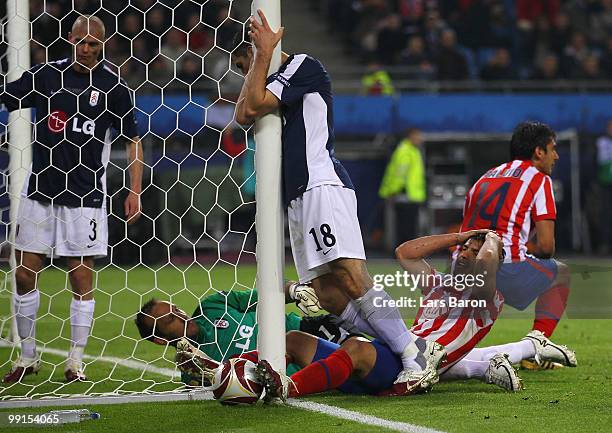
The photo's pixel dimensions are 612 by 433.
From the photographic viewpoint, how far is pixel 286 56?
17.2 feet

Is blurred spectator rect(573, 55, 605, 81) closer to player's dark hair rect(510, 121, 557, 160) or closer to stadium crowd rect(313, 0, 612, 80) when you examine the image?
stadium crowd rect(313, 0, 612, 80)

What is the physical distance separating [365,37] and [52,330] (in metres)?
12.5

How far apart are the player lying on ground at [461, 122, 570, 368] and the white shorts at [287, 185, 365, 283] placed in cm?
164

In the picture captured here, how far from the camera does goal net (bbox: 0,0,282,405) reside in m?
6.18

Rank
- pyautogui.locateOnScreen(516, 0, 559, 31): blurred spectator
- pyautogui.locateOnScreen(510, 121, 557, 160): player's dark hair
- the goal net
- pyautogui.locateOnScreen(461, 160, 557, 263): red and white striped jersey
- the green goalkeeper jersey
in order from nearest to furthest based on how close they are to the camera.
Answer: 1. the green goalkeeper jersey
2. the goal net
3. pyautogui.locateOnScreen(461, 160, 557, 263): red and white striped jersey
4. pyautogui.locateOnScreen(510, 121, 557, 160): player's dark hair
5. pyautogui.locateOnScreen(516, 0, 559, 31): blurred spectator

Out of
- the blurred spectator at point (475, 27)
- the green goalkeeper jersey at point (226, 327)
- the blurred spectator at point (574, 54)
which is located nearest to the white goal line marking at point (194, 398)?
the green goalkeeper jersey at point (226, 327)

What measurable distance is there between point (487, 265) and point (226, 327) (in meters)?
1.38

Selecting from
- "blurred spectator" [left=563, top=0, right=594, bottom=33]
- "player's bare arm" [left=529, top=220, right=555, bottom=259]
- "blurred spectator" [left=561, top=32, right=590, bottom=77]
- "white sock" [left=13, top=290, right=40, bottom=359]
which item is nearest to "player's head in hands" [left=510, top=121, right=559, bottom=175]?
"player's bare arm" [left=529, top=220, right=555, bottom=259]

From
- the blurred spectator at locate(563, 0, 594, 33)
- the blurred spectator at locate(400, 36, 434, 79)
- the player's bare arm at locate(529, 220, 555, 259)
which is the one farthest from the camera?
the blurred spectator at locate(563, 0, 594, 33)

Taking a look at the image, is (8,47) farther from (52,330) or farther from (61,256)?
(52,330)

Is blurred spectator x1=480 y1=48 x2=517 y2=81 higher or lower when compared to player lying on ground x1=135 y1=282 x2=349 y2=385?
higher

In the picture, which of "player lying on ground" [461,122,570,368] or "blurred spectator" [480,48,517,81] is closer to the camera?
"player lying on ground" [461,122,570,368]

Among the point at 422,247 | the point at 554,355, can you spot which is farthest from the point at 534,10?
the point at 422,247

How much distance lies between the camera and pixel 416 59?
18094 millimetres
